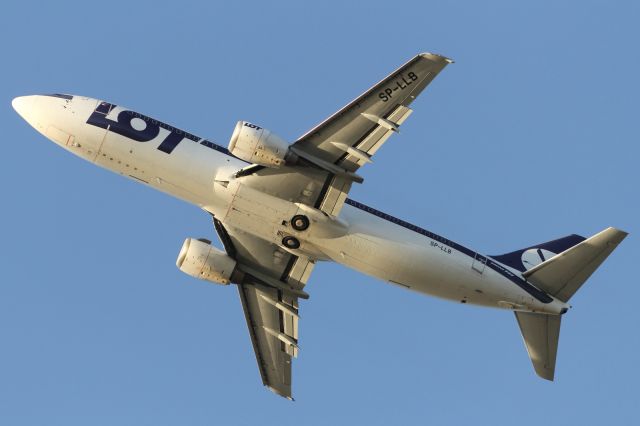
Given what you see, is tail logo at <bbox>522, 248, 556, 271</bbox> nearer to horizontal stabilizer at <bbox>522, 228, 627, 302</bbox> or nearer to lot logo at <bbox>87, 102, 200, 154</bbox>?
horizontal stabilizer at <bbox>522, 228, 627, 302</bbox>

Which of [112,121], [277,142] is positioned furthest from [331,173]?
[112,121]

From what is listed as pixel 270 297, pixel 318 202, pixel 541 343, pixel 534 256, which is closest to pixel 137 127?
pixel 318 202

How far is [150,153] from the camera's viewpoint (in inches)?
2057

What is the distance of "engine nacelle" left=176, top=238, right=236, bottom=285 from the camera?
5650 cm

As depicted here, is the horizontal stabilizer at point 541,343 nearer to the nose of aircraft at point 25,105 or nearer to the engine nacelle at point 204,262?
the engine nacelle at point 204,262

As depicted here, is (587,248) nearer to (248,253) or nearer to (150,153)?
(248,253)

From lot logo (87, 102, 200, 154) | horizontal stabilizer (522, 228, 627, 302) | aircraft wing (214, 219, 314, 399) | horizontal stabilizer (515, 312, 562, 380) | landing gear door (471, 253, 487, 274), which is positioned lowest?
aircraft wing (214, 219, 314, 399)

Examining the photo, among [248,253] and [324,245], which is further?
[248,253]

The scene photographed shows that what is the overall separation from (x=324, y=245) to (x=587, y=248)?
46.5 ft

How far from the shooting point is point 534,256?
5734cm

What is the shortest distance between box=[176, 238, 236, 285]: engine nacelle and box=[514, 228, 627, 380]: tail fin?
1716cm

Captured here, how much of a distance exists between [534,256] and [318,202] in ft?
46.3

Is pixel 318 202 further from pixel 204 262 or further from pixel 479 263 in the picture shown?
pixel 479 263

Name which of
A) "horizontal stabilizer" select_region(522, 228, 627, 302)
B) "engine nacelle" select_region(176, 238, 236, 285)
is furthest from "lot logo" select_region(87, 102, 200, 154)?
"horizontal stabilizer" select_region(522, 228, 627, 302)
